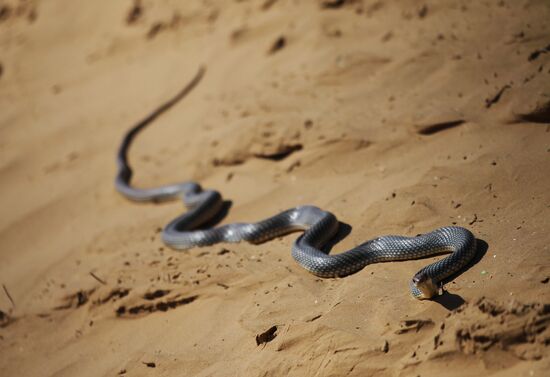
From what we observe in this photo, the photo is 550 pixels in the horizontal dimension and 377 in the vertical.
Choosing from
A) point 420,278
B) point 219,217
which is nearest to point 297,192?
point 219,217

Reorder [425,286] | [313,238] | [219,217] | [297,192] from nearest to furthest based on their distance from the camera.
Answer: [425,286] < [313,238] < [297,192] < [219,217]

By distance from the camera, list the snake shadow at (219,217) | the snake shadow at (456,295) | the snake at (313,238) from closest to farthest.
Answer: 1. the snake shadow at (456,295)
2. the snake at (313,238)
3. the snake shadow at (219,217)

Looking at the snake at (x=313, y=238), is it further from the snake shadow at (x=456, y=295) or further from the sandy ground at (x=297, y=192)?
the sandy ground at (x=297, y=192)

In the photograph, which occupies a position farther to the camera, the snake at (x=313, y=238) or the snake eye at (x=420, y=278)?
the snake at (x=313, y=238)

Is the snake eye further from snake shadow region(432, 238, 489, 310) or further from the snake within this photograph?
snake shadow region(432, 238, 489, 310)

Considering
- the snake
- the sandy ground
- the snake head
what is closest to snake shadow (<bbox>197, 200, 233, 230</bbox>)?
the snake

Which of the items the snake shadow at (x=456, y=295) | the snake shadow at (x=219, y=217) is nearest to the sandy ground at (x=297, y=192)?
the snake shadow at (x=456, y=295)

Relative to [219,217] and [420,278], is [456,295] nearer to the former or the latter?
[420,278]
